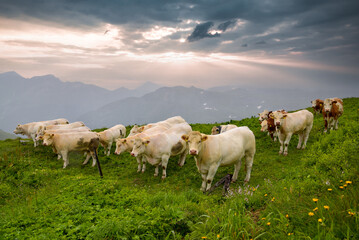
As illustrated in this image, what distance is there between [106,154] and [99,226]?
1326 cm

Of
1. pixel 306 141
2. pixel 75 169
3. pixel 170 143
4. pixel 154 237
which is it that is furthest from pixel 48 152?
pixel 306 141

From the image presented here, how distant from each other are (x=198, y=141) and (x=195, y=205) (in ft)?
11.2

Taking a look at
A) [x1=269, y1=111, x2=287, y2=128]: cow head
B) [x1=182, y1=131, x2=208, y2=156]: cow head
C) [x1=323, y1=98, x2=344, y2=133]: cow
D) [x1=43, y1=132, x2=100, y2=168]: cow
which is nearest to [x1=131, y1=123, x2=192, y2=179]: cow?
[x1=182, y1=131, x2=208, y2=156]: cow head

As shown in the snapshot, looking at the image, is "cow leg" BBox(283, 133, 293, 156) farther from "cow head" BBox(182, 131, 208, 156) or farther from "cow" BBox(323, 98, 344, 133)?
"cow head" BBox(182, 131, 208, 156)

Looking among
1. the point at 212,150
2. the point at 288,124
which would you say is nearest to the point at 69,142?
the point at 212,150

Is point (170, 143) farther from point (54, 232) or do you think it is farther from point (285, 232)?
point (285, 232)

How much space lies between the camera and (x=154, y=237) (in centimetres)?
530

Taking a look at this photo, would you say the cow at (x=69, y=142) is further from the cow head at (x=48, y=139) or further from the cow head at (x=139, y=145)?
the cow head at (x=139, y=145)

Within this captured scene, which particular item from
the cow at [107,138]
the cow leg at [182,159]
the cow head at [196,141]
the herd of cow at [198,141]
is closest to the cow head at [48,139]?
the herd of cow at [198,141]

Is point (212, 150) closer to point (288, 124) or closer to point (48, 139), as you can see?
point (288, 124)

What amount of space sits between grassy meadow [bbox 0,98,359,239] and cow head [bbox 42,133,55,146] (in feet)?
8.67

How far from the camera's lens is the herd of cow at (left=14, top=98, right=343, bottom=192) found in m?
10.2

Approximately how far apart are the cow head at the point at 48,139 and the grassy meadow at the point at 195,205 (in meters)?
2.64

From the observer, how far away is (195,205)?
690 centimetres
